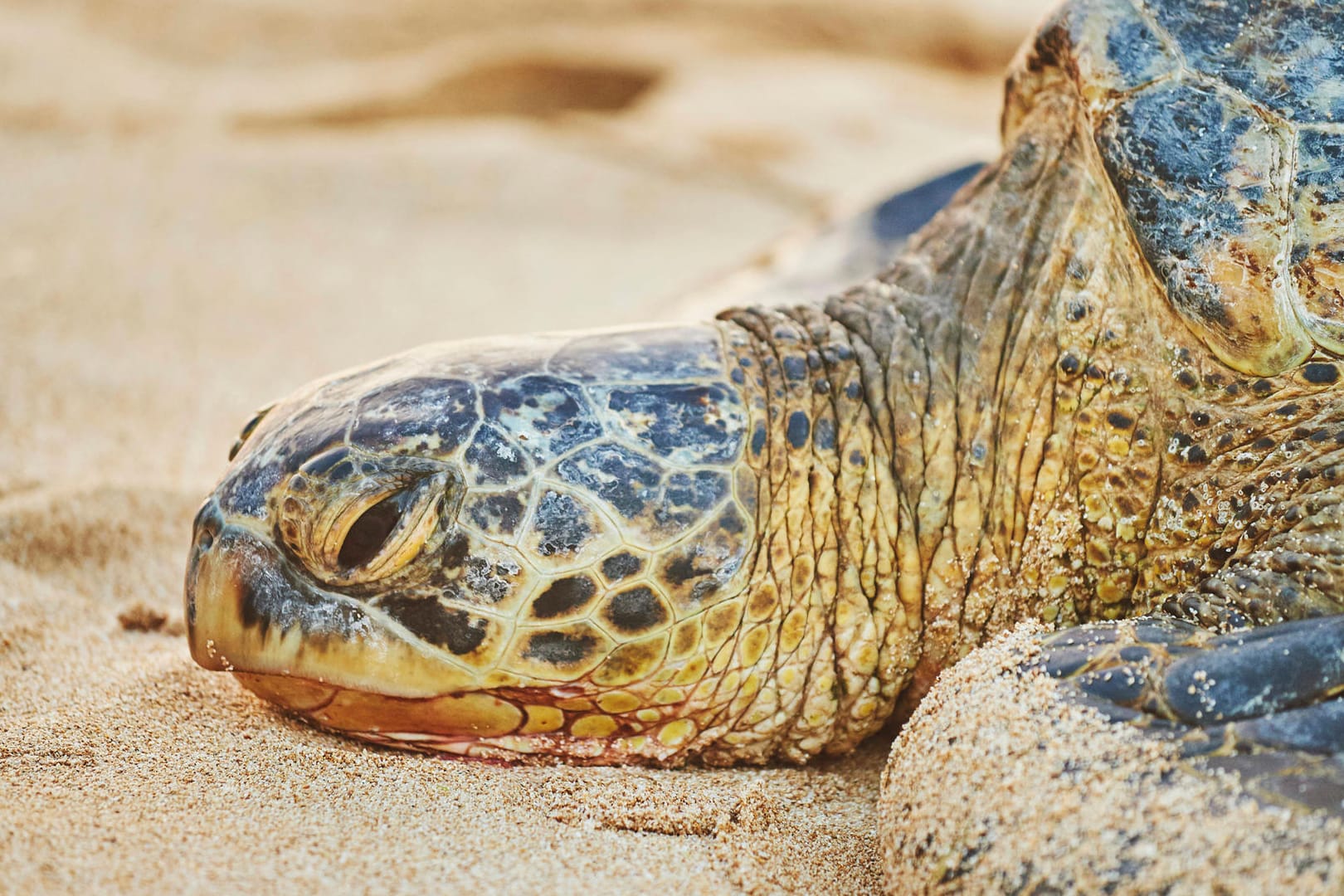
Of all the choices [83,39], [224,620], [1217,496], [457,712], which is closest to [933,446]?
[1217,496]

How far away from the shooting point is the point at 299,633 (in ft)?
5.16

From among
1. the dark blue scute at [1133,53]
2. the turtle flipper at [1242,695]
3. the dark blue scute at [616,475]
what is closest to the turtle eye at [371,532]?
the dark blue scute at [616,475]

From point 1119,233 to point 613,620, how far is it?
0.95 m

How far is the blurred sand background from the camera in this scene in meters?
1.46

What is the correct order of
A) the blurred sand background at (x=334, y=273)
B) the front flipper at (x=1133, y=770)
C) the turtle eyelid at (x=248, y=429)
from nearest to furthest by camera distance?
the front flipper at (x=1133, y=770)
the blurred sand background at (x=334, y=273)
the turtle eyelid at (x=248, y=429)

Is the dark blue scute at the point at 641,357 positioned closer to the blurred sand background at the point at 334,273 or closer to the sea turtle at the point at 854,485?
the sea turtle at the point at 854,485

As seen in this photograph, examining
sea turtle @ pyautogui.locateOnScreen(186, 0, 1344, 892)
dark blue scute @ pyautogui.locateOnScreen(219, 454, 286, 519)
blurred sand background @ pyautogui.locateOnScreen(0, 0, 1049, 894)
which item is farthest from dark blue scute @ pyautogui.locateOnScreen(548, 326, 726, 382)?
blurred sand background @ pyautogui.locateOnScreen(0, 0, 1049, 894)

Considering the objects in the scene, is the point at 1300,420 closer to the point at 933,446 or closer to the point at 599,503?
the point at 933,446

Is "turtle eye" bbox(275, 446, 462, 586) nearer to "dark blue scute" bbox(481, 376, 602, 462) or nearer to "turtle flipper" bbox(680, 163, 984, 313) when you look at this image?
"dark blue scute" bbox(481, 376, 602, 462)

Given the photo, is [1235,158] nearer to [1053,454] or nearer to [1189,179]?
[1189,179]

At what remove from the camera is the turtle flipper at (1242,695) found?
1213 mm

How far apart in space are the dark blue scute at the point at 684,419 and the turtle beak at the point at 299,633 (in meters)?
0.41

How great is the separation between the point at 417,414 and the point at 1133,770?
3.33 feet

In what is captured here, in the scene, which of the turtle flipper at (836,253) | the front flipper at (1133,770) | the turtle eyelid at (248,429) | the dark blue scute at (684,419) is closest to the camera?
the front flipper at (1133,770)
